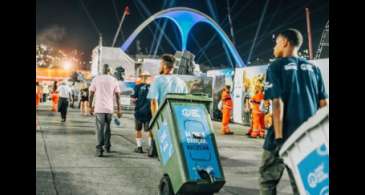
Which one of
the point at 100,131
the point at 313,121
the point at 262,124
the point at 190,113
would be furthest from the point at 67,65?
the point at 313,121

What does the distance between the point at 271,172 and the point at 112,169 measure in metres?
3.85

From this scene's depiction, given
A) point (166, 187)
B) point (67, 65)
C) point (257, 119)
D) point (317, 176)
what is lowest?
point (166, 187)

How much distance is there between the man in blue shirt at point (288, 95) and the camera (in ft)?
13.8

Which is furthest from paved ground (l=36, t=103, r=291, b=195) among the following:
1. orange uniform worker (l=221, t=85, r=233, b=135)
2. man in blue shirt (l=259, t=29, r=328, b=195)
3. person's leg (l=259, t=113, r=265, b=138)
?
orange uniform worker (l=221, t=85, r=233, b=135)

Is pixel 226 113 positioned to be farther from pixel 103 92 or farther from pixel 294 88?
pixel 294 88

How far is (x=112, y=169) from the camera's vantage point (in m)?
7.58

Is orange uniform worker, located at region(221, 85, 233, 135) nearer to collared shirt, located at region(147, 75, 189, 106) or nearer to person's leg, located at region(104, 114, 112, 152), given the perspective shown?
person's leg, located at region(104, 114, 112, 152)

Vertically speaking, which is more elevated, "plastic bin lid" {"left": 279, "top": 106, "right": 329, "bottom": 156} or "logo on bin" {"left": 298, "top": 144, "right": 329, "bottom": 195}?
"plastic bin lid" {"left": 279, "top": 106, "right": 329, "bottom": 156}

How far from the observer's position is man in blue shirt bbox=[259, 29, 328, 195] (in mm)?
4203

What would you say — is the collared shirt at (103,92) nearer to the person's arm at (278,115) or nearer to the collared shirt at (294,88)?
the collared shirt at (294,88)

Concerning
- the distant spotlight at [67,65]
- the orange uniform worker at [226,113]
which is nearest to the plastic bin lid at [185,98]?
the orange uniform worker at [226,113]
